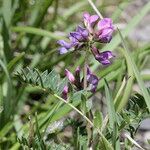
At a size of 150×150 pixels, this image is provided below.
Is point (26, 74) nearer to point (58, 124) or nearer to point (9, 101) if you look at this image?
point (58, 124)

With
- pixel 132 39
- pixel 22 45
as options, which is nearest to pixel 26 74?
pixel 22 45

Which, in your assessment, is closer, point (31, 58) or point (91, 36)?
point (91, 36)

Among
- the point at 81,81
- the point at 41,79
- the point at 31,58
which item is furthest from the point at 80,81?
the point at 31,58

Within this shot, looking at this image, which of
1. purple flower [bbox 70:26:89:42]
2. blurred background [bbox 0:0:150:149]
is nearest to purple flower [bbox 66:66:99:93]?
purple flower [bbox 70:26:89:42]

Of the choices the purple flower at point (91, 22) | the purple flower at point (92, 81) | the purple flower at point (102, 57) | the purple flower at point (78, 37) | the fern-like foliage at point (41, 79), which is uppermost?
the purple flower at point (91, 22)

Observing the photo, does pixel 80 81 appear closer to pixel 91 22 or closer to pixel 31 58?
pixel 91 22

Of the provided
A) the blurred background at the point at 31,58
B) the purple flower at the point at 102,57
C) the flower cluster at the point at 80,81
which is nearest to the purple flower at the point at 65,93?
the flower cluster at the point at 80,81

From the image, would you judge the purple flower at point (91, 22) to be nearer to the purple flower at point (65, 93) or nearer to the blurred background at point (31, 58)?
the purple flower at point (65, 93)

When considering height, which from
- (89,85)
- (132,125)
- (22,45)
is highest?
(22,45)
